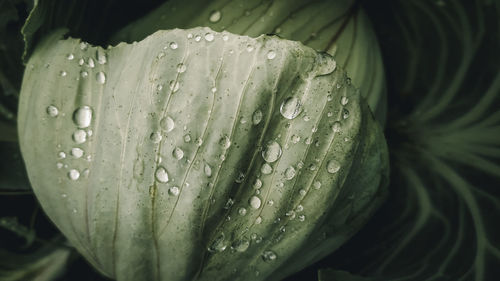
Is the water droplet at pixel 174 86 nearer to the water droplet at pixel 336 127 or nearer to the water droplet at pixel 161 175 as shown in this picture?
the water droplet at pixel 161 175

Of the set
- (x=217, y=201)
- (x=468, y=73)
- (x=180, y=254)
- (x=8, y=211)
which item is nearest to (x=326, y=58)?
(x=217, y=201)

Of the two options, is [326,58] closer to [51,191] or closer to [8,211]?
[51,191]

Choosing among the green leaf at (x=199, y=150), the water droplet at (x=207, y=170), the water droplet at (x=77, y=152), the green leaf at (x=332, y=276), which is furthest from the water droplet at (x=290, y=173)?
the water droplet at (x=77, y=152)

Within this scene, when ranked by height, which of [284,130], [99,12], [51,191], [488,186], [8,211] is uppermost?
[99,12]

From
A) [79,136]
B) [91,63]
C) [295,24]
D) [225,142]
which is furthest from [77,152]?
[295,24]

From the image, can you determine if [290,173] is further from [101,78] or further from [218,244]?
[101,78]

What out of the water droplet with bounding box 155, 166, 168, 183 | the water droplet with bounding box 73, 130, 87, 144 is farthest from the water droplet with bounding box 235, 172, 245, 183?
the water droplet with bounding box 73, 130, 87, 144
